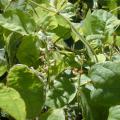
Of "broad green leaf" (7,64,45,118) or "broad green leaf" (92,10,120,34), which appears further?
"broad green leaf" (92,10,120,34)

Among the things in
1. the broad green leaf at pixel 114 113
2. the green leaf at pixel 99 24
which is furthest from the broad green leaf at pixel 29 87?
the green leaf at pixel 99 24

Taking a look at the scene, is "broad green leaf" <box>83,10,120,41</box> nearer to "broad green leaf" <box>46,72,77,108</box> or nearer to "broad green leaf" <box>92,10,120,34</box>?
"broad green leaf" <box>92,10,120,34</box>

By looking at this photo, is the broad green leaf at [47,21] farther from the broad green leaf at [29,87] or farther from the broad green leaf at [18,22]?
the broad green leaf at [29,87]

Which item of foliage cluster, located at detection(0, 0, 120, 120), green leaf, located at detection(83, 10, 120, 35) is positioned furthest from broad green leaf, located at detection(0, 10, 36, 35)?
green leaf, located at detection(83, 10, 120, 35)

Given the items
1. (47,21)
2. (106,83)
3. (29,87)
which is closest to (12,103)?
(29,87)

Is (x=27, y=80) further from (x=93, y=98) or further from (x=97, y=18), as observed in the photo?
(x=97, y=18)

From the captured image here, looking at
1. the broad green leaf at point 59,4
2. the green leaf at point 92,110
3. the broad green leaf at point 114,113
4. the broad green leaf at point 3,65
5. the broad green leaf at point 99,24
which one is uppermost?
the broad green leaf at point 59,4

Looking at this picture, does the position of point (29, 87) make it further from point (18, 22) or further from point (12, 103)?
point (18, 22)
